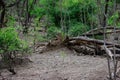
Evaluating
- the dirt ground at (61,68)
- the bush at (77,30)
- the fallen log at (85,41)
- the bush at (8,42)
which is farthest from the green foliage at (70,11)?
the bush at (8,42)

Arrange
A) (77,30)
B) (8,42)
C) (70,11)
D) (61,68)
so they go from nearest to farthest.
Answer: (8,42)
(61,68)
(77,30)
(70,11)

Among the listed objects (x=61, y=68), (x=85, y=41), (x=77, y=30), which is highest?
(x=85, y=41)

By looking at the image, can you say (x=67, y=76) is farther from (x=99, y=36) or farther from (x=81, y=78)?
(x=99, y=36)

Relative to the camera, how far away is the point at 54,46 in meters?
12.9

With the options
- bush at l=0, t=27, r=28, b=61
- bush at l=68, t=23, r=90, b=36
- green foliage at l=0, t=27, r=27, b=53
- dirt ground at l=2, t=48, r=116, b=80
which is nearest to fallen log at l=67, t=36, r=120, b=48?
dirt ground at l=2, t=48, r=116, b=80

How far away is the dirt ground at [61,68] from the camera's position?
26.1 feet

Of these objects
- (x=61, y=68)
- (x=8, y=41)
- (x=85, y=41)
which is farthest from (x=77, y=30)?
(x=8, y=41)

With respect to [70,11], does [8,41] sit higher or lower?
lower

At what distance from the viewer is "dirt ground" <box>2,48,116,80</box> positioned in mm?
7962

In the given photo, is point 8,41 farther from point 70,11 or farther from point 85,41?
point 70,11

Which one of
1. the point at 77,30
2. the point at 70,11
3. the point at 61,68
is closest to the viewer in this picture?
the point at 61,68

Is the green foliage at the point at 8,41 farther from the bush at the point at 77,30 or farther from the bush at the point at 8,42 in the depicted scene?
the bush at the point at 77,30

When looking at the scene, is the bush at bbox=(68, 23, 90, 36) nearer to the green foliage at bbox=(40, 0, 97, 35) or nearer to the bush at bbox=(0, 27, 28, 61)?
the green foliage at bbox=(40, 0, 97, 35)

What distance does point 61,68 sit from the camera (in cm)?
926
